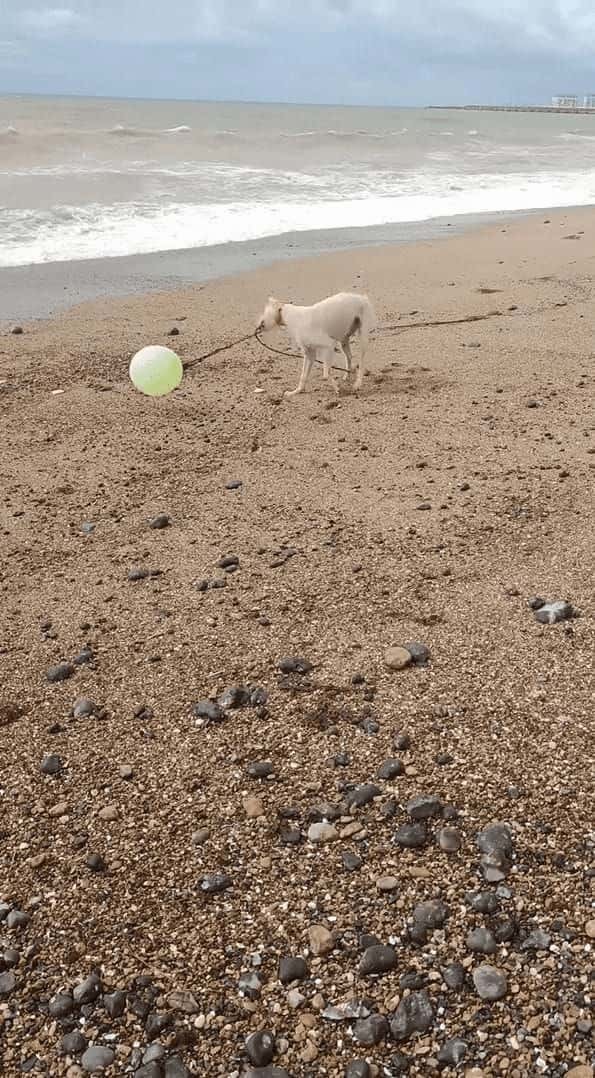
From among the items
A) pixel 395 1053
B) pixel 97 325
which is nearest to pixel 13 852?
pixel 395 1053

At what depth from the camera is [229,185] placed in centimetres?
2144

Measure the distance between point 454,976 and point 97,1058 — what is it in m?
0.88

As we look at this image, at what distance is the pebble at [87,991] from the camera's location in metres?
2.10

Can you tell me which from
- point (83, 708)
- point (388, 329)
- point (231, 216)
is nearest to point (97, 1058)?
point (83, 708)

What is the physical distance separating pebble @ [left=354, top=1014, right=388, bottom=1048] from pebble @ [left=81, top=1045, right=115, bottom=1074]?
1.92 ft

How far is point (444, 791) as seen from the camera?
2658 mm

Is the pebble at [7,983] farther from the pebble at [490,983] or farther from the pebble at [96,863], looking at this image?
the pebble at [490,983]

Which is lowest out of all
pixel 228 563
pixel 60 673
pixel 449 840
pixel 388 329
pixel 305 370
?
pixel 449 840

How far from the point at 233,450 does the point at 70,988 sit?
401cm

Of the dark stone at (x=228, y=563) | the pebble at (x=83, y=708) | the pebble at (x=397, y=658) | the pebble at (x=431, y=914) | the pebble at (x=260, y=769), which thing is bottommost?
the pebble at (x=431, y=914)

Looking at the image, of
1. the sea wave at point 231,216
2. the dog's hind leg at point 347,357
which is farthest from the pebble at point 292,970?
the sea wave at point 231,216

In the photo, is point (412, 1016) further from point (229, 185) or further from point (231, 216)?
point (229, 185)

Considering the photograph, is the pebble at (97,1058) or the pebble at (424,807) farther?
the pebble at (424,807)

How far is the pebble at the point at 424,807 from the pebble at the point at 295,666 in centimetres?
82
